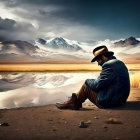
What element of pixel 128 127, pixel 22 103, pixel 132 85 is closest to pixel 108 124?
pixel 128 127

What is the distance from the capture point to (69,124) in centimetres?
706

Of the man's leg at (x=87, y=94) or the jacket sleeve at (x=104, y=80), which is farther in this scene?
the man's leg at (x=87, y=94)

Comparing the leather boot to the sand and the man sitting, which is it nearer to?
the man sitting

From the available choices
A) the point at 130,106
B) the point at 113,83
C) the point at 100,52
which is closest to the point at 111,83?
the point at 113,83

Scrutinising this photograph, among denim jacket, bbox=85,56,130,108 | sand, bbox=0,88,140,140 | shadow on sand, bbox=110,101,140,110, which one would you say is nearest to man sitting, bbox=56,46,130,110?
denim jacket, bbox=85,56,130,108

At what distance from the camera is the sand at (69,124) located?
19.7 feet

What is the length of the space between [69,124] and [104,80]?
1722 millimetres

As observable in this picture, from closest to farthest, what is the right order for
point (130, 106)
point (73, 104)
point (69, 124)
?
point (69, 124)
point (73, 104)
point (130, 106)

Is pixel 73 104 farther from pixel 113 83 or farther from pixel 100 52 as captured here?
pixel 100 52

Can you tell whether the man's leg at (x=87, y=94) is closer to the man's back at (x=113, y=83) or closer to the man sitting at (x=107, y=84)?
the man sitting at (x=107, y=84)

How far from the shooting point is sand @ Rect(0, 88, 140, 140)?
6020 mm

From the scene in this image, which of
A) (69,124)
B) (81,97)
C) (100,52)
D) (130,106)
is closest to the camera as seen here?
(69,124)

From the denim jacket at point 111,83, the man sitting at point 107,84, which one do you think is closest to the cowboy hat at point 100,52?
the man sitting at point 107,84

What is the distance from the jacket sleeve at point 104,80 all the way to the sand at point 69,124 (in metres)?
0.71
